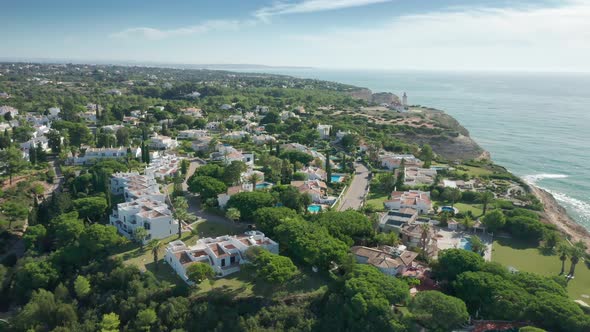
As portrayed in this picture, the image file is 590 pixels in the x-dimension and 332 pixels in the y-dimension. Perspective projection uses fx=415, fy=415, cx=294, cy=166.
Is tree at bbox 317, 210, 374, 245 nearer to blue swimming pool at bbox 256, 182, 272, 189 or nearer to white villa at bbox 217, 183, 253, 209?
white villa at bbox 217, 183, 253, 209

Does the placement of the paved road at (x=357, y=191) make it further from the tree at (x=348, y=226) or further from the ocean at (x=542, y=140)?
the ocean at (x=542, y=140)

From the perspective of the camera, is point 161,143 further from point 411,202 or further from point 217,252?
point 411,202

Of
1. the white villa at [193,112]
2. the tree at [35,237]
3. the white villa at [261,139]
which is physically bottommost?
the tree at [35,237]

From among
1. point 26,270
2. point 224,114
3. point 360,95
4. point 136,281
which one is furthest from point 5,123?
point 360,95

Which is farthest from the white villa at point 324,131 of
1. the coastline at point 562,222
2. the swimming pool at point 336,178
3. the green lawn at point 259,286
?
the green lawn at point 259,286

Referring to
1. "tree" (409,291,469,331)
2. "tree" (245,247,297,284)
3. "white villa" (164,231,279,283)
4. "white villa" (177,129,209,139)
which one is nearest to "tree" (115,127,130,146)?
"white villa" (177,129,209,139)

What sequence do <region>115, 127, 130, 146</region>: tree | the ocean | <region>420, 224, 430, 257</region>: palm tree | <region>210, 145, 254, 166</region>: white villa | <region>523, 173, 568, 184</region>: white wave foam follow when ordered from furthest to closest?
<region>523, 173, 568, 184</region>: white wave foam
the ocean
<region>115, 127, 130, 146</region>: tree
<region>210, 145, 254, 166</region>: white villa
<region>420, 224, 430, 257</region>: palm tree

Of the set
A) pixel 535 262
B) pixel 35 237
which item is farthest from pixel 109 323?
pixel 535 262
